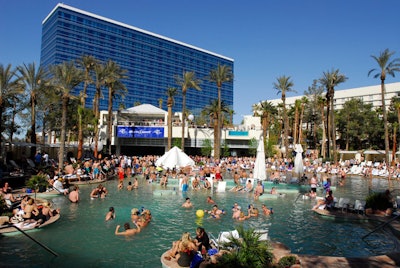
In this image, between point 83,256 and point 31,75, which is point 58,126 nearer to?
point 31,75

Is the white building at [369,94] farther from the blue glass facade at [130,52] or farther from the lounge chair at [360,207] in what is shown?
the lounge chair at [360,207]

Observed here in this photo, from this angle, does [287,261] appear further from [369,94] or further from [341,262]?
[369,94]

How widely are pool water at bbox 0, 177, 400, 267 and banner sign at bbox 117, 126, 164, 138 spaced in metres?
35.5

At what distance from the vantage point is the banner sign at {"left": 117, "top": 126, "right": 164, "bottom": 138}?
53.2 metres

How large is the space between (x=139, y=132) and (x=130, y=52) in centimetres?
8627

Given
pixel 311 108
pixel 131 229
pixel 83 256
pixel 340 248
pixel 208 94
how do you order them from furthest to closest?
pixel 208 94 → pixel 311 108 → pixel 131 229 → pixel 340 248 → pixel 83 256

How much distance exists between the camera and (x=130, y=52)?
430 feet

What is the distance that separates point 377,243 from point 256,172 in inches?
448

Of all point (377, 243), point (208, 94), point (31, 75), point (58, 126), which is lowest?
point (377, 243)

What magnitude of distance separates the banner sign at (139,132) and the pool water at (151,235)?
35479mm

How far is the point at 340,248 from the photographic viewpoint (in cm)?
1052

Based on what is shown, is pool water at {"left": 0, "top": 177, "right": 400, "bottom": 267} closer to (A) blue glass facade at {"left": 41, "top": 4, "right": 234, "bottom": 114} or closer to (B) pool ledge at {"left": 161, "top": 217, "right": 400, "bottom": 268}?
(B) pool ledge at {"left": 161, "top": 217, "right": 400, "bottom": 268}

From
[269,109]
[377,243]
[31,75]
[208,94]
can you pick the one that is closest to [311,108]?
[269,109]

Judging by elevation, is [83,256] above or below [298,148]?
below
